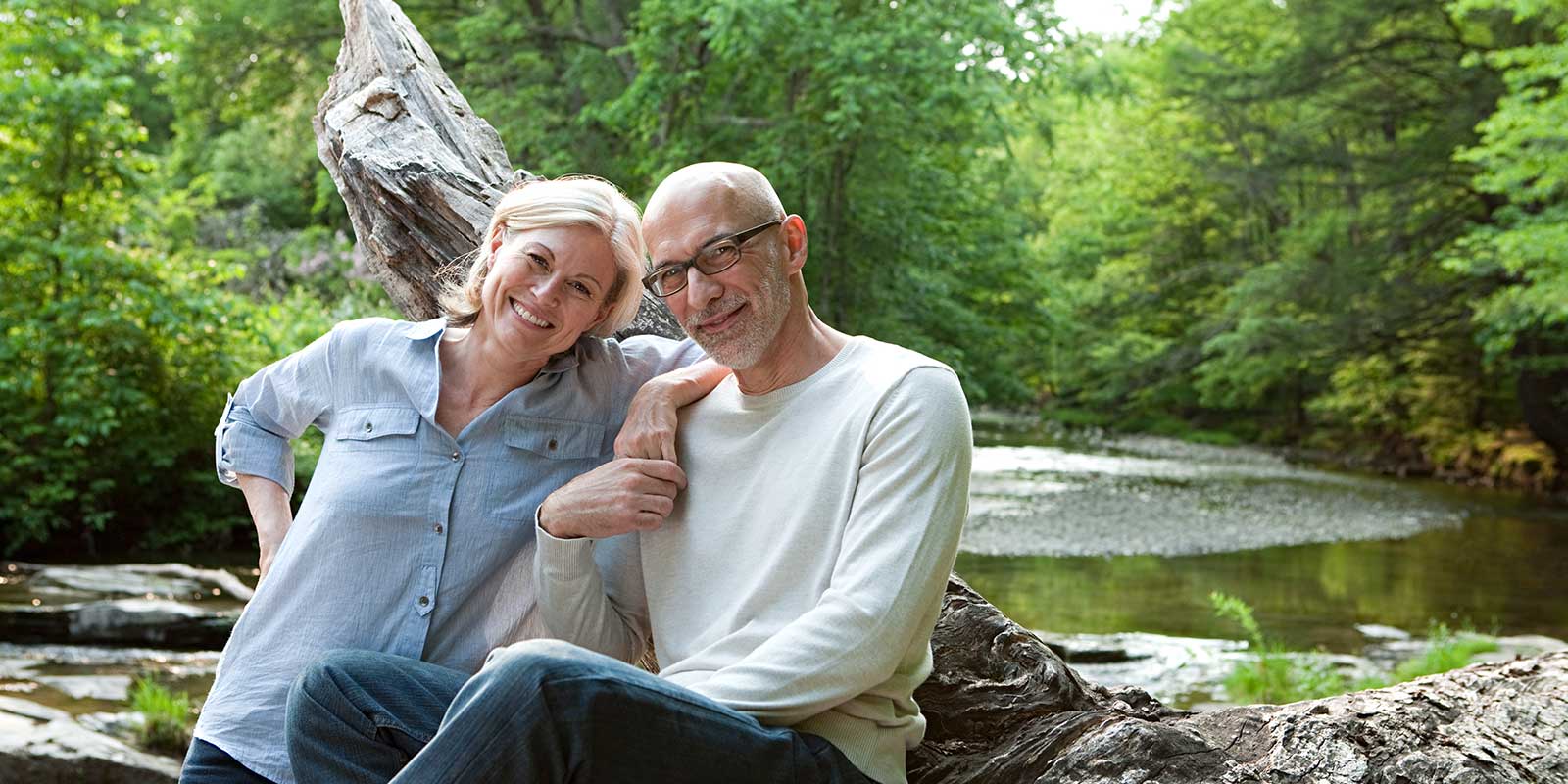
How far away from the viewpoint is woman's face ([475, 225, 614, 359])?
2.38 m

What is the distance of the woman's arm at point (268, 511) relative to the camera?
2621 mm

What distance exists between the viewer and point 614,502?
2.21 metres

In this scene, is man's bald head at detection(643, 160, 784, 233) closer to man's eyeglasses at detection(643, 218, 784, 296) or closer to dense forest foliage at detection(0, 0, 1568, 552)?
man's eyeglasses at detection(643, 218, 784, 296)

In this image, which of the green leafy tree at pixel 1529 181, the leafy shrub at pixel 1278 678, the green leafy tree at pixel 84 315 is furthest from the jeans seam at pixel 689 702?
the green leafy tree at pixel 1529 181

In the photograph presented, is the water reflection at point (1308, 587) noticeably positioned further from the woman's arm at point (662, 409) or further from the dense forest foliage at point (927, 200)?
the woman's arm at point (662, 409)

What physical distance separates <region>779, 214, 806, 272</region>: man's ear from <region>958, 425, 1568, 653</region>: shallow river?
7300 millimetres

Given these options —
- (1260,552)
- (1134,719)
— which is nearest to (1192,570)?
(1260,552)

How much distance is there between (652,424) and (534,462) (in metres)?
0.25

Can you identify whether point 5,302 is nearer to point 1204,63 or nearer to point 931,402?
point 931,402

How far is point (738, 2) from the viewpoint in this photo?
11797mm

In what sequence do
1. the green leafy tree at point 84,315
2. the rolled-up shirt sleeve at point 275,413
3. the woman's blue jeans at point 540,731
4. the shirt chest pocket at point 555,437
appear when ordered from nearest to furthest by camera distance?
the woman's blue jeans at point 540,731 → the shirt chest pocket at point 555,437 → the rolled-up shirt sleeve at point 275,413 → the green leafy tree at point 84,315

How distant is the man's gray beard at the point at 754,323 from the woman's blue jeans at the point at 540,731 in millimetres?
614

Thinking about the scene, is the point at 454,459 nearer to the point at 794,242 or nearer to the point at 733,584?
the point at 733,584

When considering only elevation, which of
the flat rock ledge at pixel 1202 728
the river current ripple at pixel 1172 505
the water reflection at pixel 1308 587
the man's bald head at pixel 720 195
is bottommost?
the river current ripple at pixel 1172 505
